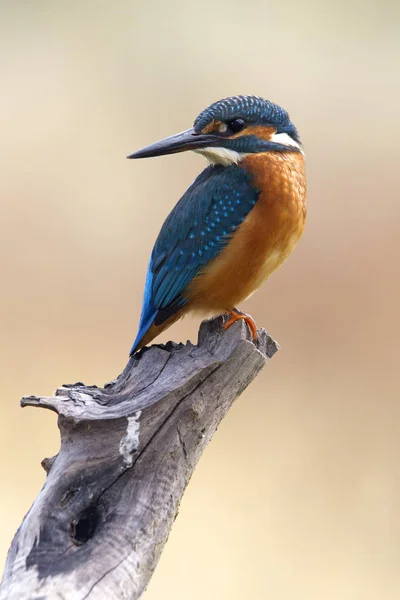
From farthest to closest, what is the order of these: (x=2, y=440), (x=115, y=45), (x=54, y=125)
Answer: (x=115, y=45) < (x=54, y=125) < (x=2, y=440)

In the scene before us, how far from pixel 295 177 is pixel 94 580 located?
121 centimetres

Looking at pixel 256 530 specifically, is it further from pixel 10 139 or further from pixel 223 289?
pixel 10 139

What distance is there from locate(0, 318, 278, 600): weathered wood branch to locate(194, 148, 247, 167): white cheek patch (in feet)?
1.80

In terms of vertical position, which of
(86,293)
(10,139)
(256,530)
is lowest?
(256,530)

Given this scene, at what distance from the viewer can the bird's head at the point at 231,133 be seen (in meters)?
2.13

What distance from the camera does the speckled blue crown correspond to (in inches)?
83.7

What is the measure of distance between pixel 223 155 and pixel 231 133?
0.06 m

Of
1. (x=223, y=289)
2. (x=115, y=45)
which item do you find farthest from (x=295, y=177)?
(x=115, y=45)

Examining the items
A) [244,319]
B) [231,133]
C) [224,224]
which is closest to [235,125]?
[231,133]

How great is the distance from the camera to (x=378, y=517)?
3.23 meters

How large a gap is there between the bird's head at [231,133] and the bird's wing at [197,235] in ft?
0.21

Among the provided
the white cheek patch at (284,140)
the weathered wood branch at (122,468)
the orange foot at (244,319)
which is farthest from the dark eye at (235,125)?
the weathered wood branch at (122,468)

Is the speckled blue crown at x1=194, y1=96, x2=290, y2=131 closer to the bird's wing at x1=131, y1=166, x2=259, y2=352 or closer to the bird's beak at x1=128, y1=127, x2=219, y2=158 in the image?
the bird's beak at x1=128, y1=127, x2=219, y2=158

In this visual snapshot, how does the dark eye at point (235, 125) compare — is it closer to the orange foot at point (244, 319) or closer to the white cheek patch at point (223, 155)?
the white cheek patch at point (223, 155)
